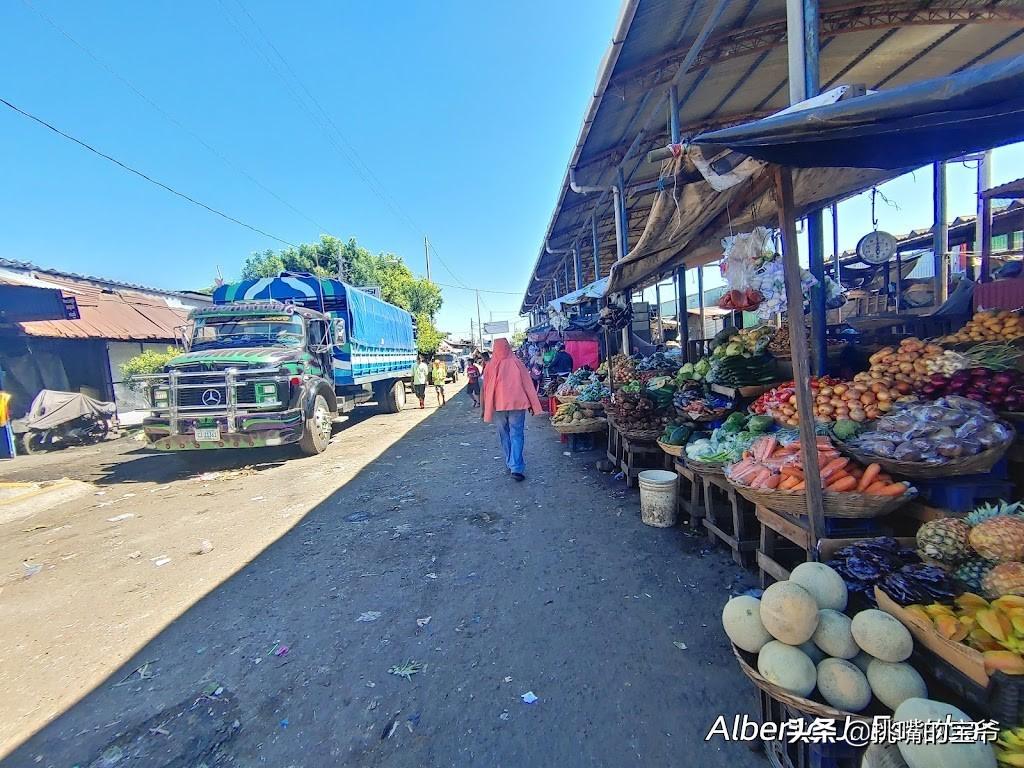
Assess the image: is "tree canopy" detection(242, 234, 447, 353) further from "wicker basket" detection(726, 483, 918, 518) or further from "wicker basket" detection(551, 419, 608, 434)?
"wicker basket" detection(726, 483, 918, 518)

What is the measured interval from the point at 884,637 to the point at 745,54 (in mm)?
6253

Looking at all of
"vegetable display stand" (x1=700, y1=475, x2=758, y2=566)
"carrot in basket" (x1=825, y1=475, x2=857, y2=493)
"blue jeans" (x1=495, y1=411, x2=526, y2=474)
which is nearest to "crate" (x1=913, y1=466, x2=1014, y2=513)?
"carrot in basket" (x1=825, y1=475, x2=857, y2=493)

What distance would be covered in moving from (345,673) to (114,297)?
61.6 feet

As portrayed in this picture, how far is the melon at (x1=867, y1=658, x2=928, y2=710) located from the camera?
1.59m

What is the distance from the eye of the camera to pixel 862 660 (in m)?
1.77

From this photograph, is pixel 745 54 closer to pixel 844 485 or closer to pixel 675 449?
pixel 675 449

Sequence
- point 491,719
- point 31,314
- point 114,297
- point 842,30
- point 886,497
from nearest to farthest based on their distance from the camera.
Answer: point 491,719 → point 886,497 → point 842,30 → point 31,314 → point 114,297

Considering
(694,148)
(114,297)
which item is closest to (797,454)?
(694,148)

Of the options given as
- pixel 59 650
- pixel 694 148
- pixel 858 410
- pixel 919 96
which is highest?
pixel 694 148

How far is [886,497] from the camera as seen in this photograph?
2514 mm

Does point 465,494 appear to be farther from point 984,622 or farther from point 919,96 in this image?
point 919,96

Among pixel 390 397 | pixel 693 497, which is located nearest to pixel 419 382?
pixel 390 397

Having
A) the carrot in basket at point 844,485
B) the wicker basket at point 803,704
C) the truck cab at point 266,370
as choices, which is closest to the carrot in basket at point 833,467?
the carrot in basket at point 844,485

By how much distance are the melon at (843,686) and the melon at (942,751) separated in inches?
7.1
